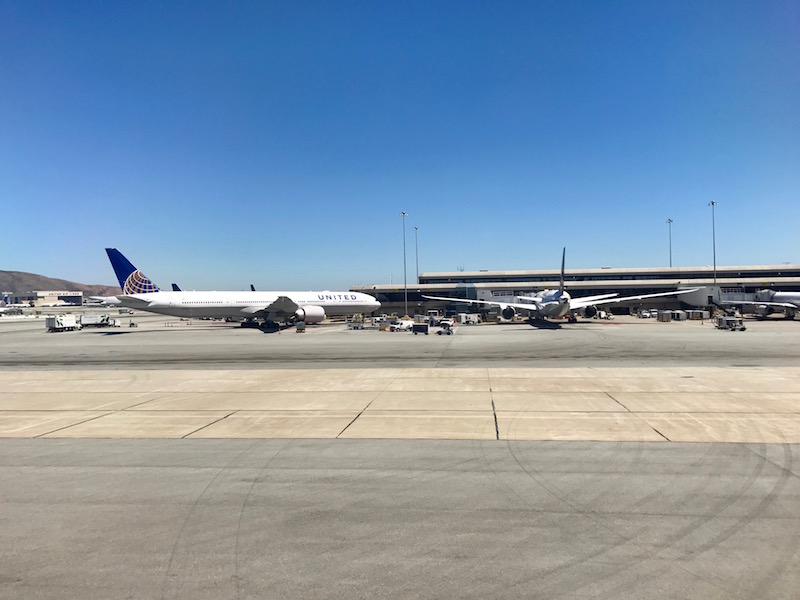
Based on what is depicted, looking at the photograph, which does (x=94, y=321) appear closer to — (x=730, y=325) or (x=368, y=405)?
(x=368, y=405)

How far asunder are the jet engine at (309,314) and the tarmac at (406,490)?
34218 mm

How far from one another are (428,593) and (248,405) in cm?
1022

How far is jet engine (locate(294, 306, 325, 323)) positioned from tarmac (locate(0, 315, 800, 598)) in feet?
112

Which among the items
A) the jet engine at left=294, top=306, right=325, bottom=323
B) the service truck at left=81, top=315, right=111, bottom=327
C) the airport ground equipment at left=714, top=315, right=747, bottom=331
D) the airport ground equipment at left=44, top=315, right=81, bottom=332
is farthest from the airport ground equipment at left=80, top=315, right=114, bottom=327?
the airport ground equipment at left=714, top=315, right=747, bottom=331

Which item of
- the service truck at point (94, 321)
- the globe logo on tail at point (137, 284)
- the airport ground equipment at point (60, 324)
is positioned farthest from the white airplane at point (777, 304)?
the airport ground equipment at point (60, 324)

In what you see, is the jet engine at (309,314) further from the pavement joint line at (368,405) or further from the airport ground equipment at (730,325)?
the airport ground equipment at (730,325)

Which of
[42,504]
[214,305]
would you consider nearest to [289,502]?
[42,504]

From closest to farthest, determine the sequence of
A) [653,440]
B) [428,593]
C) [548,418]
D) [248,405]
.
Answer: [428,593] → [653,440] → [548,418] → [248,405]

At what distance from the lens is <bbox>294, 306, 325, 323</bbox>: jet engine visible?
50.9m

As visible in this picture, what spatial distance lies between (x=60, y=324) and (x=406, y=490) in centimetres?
5886

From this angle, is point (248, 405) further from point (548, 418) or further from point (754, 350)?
point (754, 350)

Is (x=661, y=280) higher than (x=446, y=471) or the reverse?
higher

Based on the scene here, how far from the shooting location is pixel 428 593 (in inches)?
179

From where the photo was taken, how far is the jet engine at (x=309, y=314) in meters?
50.9
